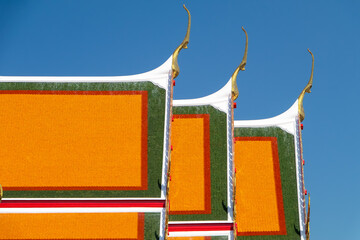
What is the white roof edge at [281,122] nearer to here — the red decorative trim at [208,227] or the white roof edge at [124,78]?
the red decorative trim at [208,227]

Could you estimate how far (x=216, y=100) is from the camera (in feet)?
87.1

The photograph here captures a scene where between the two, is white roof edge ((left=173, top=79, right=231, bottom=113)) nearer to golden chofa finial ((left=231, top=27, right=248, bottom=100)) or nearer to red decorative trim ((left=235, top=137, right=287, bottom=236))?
golden chofa finial ((left=231, top=27, right=248, bottom=100))

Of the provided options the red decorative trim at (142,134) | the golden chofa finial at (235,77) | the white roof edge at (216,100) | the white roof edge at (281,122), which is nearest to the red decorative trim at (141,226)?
the red decorative trim at (142,134)

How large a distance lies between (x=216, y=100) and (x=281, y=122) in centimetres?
430

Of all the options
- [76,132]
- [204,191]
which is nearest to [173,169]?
[204,191]

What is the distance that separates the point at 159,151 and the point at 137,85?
3204 millimetres

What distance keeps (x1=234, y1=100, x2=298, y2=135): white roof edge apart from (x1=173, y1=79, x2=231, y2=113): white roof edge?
2.31m

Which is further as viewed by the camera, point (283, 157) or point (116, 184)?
point (283, 157)

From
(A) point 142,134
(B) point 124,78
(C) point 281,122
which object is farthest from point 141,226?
(C) point 281,122

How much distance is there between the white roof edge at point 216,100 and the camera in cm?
2638

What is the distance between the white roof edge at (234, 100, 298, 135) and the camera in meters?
28.3

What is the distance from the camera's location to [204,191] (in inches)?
973

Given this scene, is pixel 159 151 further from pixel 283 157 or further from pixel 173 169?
pixel 283 157

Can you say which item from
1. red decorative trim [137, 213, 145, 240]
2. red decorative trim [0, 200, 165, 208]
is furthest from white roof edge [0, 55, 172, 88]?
red decorative trim [137, 213, 145, 240]
